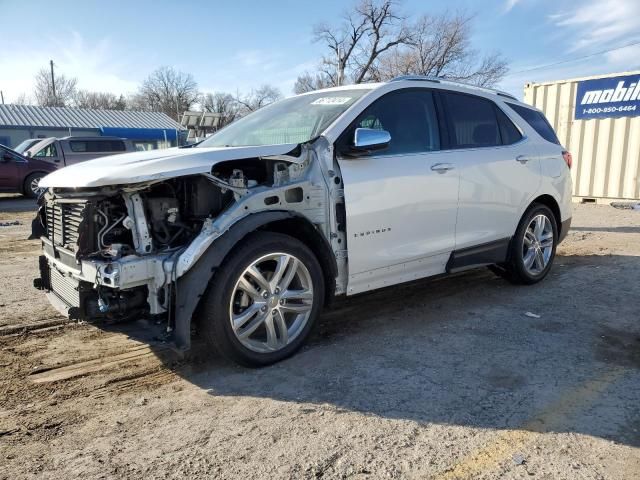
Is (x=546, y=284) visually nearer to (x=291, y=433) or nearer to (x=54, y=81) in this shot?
(x=291, y=433)

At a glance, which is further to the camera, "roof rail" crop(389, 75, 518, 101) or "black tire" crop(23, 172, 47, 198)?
"black tire" crop(23, 172, 47, 198)

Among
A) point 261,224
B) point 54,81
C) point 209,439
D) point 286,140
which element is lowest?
point 209,439

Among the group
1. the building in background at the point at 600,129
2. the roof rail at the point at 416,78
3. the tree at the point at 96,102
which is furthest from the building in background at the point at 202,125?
the tree at the point at 96,102

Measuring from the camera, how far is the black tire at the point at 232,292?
309 cm

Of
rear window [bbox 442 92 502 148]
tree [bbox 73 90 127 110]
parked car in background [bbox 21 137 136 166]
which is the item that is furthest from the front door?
tree [bbox 73 90 127 110]

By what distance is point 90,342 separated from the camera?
387cm

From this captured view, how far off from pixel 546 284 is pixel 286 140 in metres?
3.37

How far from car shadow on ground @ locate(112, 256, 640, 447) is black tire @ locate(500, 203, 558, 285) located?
23 cm

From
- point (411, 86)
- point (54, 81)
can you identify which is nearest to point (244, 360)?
point (411, 86)

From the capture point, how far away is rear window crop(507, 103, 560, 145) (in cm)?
536

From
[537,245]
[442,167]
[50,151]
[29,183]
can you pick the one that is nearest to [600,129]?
[537,245]

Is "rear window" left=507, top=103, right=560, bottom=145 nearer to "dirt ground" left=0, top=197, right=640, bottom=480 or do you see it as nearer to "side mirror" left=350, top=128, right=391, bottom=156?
"dirt ground" left=0, top=197, right=640, bottom=480

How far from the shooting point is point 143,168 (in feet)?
9.79

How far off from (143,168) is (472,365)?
2448 mm
